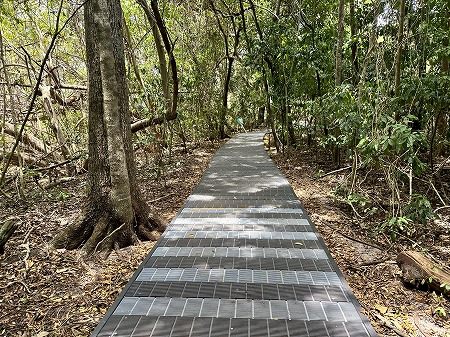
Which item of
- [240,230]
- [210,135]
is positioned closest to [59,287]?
[240,230]

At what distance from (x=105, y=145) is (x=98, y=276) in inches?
60.8

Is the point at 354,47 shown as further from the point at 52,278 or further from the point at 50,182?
the point at 52,278

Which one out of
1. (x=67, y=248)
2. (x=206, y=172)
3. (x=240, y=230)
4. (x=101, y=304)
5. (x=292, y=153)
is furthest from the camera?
(x=292, y=153)

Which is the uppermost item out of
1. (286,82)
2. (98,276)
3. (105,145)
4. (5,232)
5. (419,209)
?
(286,82)

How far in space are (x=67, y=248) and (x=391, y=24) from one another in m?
8.00

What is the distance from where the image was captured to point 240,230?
4.70m

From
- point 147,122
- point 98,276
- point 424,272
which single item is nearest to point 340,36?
point 147,122

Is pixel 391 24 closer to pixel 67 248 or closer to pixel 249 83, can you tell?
pixel 67 248

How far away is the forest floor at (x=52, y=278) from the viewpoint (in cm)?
278

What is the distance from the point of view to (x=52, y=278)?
11.3ft

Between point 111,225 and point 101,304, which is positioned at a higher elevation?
point 111,225

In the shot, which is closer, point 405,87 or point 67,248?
point 67,248

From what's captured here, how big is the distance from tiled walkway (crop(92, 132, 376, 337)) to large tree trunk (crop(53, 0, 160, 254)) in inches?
25.7

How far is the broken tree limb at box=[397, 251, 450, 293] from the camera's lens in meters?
3.20
